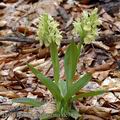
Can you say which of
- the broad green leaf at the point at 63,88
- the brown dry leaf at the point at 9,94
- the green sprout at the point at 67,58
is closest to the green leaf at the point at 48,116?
the green sprout at the point at 67,58

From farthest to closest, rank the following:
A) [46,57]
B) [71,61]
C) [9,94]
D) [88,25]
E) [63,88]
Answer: [46,57], [9,94], [63,88], [71,61], [88,25]

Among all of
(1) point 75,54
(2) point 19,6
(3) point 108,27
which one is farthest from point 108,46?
(2) point 19,6

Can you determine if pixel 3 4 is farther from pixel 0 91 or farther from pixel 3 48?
pixel 0 91

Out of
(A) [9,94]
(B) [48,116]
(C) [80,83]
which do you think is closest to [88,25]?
(C) [80,83]

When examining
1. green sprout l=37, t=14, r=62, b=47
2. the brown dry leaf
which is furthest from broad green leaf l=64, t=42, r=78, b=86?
the brown dry leaf

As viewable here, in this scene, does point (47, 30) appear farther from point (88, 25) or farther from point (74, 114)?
point (74, 114)

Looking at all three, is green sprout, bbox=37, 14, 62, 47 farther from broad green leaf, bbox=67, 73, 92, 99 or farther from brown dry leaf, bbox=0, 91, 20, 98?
brown dry leaf, bbox=0, 91, 20, 98

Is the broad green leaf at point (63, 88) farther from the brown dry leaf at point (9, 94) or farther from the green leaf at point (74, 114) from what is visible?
the brown dry leaf at point (9, 94)
